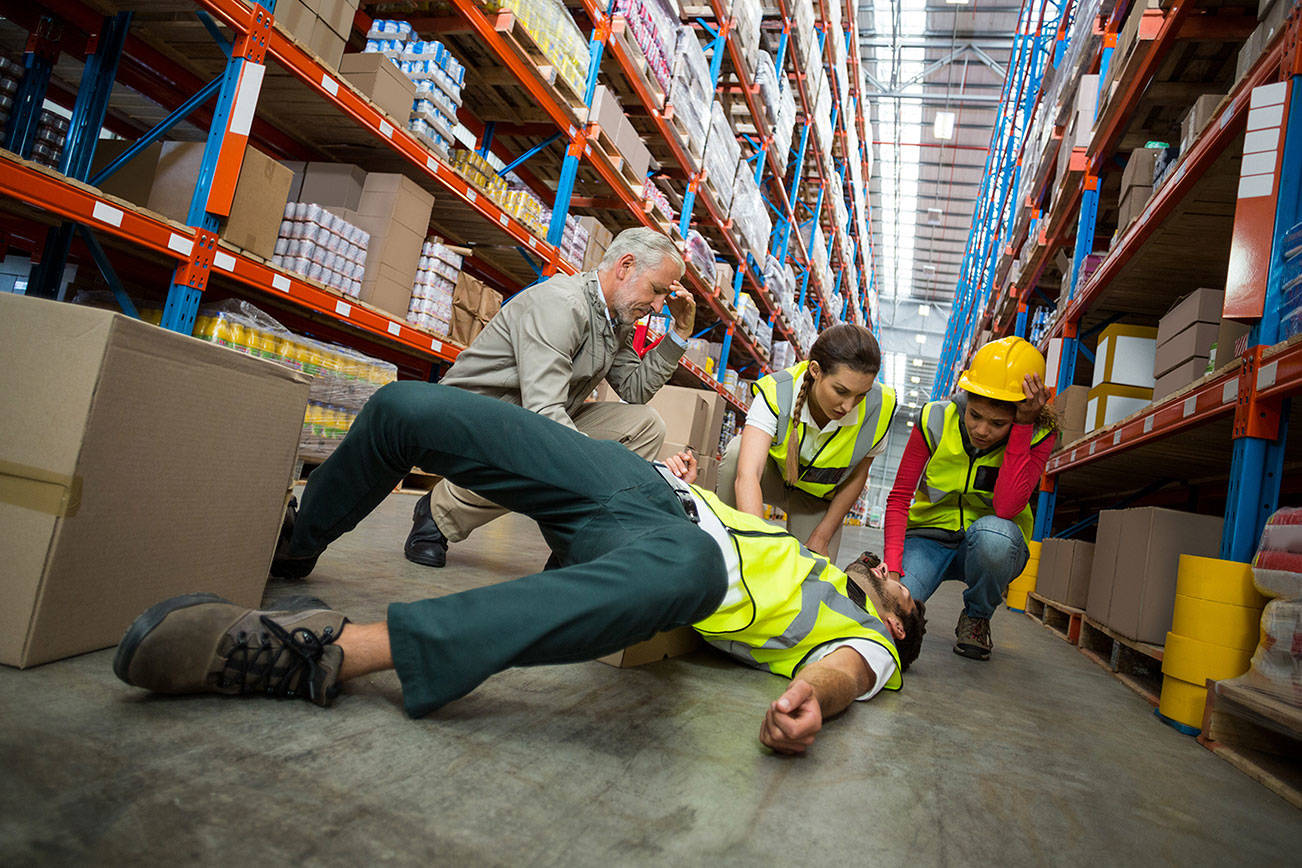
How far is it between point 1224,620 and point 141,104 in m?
5.69

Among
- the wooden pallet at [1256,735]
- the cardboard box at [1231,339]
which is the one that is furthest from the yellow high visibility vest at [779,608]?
the cardboard box at [1231,339]

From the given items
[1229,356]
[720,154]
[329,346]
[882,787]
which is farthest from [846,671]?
[720,154]

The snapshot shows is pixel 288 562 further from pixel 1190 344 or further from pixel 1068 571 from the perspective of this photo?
pixel 1068 571

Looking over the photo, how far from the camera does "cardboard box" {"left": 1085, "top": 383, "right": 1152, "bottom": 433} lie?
4016 millimetres

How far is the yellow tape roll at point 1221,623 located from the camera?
1934 mm

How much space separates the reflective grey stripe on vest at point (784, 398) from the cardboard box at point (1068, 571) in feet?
5.62

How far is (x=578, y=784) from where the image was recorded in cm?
105

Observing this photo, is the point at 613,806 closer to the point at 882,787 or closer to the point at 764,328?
the point at 882,787

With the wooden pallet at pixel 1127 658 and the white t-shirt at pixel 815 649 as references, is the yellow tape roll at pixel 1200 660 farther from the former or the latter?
the white t-shirt at pixel 815 649

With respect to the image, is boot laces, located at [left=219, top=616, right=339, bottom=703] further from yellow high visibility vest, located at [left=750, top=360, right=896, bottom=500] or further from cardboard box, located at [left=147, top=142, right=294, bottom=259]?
cardboard box, located at [left=147, top=142, right=294, bottom=259]

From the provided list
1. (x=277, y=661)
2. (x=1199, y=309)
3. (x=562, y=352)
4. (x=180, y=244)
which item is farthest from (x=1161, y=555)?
(x=180, y=244)

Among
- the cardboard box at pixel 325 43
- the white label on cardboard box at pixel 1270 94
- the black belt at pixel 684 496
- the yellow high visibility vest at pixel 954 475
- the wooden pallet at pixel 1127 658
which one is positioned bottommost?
the wooden pallet at pixel 1127 658

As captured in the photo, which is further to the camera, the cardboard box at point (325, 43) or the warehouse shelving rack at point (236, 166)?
the cardboard box at point (325, 43)

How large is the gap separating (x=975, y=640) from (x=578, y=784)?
230 centimetres
